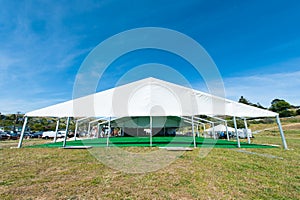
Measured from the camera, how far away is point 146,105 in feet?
31.2

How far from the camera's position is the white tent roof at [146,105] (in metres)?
8.59

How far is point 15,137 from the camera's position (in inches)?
824

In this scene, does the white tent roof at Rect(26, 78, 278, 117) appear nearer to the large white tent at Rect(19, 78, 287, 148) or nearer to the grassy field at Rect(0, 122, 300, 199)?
the large white tent at Rect(19, 78, 287, 148)

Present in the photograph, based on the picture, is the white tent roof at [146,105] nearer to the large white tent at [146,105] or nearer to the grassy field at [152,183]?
the large white tent at [146,105]

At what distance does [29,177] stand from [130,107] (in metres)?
6.04

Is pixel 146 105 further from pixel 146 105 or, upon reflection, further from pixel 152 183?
pixel 152 183

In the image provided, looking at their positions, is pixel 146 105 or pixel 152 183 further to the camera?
pixel 146 105

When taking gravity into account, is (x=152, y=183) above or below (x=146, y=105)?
below

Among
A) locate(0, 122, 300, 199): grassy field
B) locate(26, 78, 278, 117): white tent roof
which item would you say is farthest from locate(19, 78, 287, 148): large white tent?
locate(0, 122, 300, 199): grassy field

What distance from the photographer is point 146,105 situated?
9.51 meters

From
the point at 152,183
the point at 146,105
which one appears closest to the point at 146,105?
the point at 146,105

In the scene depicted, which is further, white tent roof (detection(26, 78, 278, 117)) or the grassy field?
white tent roof (detection(26, 78, 278, 117))

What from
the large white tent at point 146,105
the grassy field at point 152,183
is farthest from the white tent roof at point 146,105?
the grassy field at point 152,183

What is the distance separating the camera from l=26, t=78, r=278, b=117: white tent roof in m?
8.59
